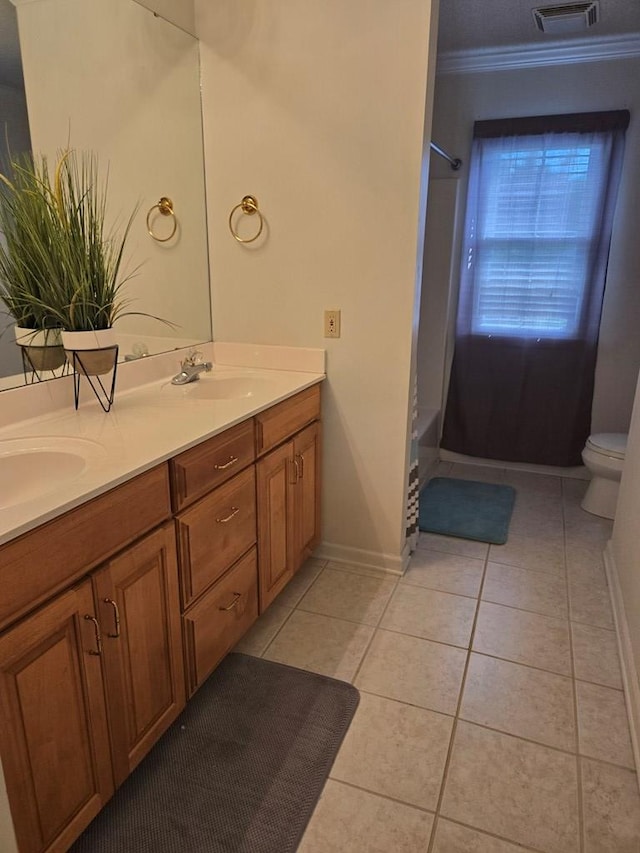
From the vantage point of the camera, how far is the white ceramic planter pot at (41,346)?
1587 millimetres

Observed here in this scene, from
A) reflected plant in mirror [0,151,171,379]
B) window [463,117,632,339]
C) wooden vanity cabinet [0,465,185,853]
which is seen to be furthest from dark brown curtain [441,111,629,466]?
wooden vanity cabinet [0,465,185,853]

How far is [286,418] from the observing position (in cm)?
202

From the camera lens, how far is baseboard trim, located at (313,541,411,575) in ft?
8.09

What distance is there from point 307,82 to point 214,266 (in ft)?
2.57

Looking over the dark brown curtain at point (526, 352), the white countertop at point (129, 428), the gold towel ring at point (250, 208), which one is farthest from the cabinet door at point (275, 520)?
the dark brown curtain at point (526, 352)

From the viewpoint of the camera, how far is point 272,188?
7.19 feet

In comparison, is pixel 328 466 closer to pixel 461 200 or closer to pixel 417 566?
pixel 417 566

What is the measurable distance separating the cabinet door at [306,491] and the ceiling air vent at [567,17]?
7.48ft

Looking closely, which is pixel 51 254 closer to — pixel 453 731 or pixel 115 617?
pixel 115 617

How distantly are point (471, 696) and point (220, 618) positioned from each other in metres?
0.84

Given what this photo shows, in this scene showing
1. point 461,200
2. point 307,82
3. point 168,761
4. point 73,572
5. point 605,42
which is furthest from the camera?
point 461,200

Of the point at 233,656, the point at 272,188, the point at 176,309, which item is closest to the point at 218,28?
the point at 272,188

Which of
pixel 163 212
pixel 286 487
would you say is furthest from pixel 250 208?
pixel 286 487

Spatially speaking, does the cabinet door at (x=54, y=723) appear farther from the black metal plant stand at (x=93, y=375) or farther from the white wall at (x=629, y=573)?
the white wall at (x=629, y=573)
